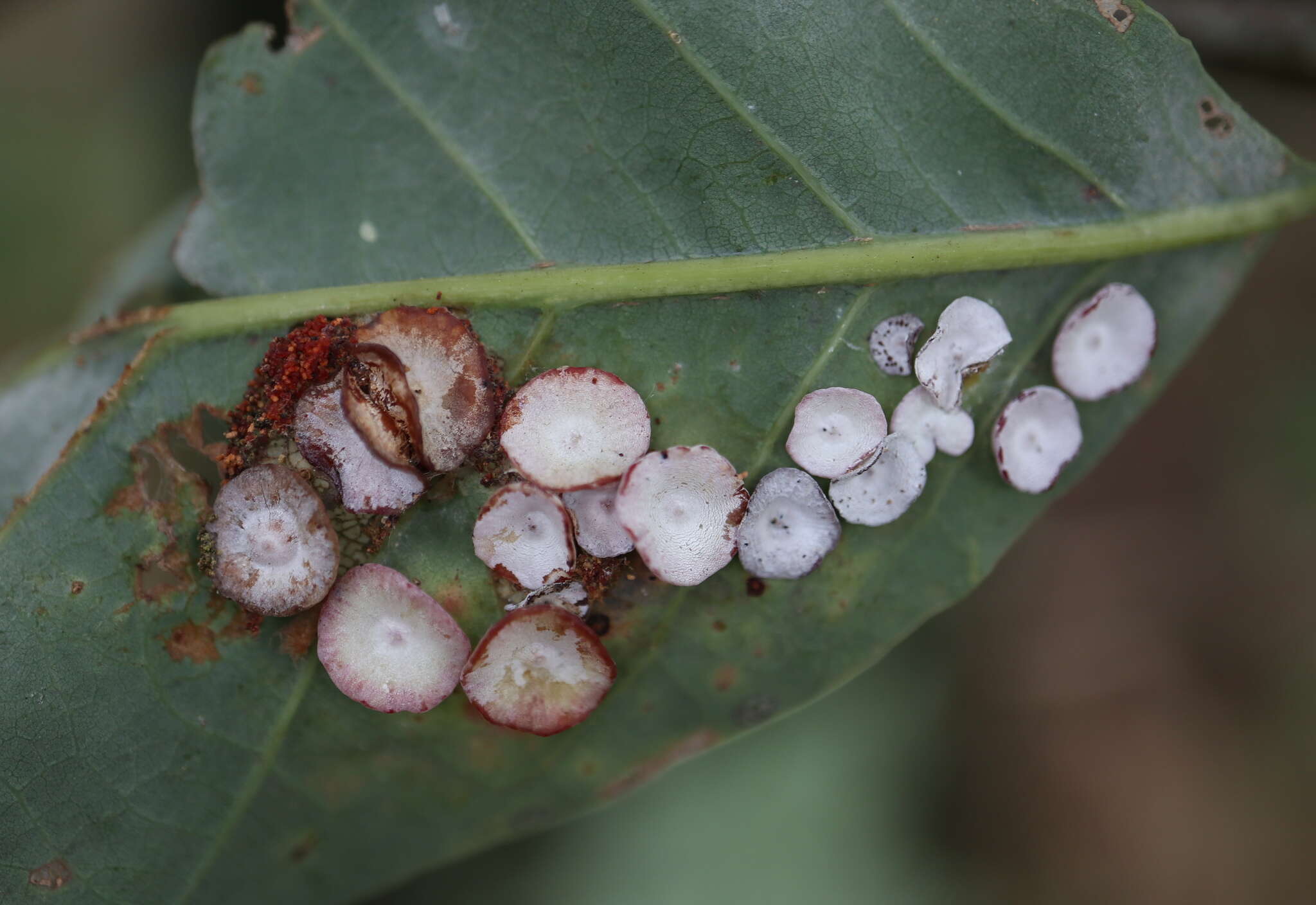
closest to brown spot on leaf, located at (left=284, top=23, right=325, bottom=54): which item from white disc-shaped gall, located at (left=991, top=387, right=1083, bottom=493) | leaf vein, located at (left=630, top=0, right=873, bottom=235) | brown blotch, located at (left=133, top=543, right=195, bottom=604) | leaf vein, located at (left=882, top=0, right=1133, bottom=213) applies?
leaf vein, located at (left=630, top=0, right=873, bottom=235)

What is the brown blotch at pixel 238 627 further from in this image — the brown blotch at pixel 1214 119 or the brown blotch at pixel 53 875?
the brown blotch at pixel 1214 119

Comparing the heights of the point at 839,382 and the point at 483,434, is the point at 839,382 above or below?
Result: below

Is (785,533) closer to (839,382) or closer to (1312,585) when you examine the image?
(839,382)

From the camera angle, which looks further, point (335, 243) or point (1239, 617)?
point (1239, 617)

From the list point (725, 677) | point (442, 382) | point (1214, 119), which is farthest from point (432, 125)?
point (1214, 119)

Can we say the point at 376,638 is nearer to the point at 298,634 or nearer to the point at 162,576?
the point at 298,634

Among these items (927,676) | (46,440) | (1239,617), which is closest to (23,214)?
(46,440)

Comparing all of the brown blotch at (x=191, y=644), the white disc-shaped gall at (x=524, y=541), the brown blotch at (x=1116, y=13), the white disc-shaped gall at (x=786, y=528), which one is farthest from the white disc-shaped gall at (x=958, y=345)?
the brown blotch at (x=191, y=644)
